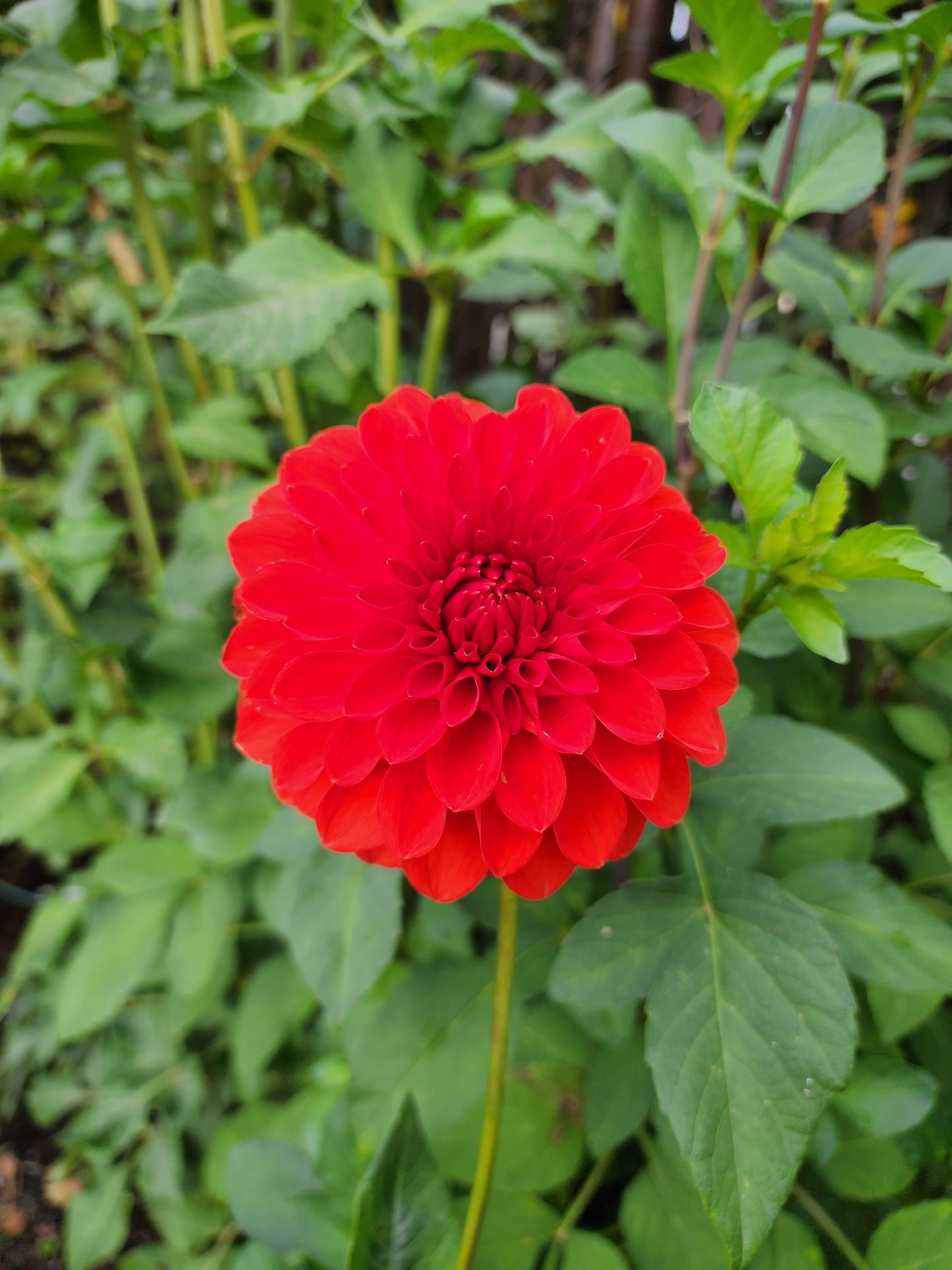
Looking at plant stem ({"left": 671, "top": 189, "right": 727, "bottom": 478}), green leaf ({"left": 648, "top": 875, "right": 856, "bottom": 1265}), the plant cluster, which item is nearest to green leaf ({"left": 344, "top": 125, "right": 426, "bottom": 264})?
the plant cluster

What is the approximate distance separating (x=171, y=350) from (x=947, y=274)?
93 cm

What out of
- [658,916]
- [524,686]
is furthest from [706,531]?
[658,916]

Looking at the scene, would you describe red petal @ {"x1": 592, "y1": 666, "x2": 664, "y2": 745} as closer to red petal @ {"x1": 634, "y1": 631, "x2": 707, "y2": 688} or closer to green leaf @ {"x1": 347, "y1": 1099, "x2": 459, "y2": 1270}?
red petal @ {"x1": 634, "y1": 631, "x2": 707, "y2": 688}

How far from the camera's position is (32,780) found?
81cm

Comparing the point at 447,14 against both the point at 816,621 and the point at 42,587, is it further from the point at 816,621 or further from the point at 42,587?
the point at 42,587

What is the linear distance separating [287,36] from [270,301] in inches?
12.1

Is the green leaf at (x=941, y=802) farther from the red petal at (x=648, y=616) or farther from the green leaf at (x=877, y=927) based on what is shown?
the red petal at (x=648, y=616)

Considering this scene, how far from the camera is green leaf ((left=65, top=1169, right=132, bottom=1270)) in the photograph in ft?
2.73

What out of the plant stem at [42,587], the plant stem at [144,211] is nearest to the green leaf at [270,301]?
the plant stem at [144,211]

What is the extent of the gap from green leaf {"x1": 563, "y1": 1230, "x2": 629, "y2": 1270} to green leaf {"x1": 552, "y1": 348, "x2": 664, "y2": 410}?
1.82 feet

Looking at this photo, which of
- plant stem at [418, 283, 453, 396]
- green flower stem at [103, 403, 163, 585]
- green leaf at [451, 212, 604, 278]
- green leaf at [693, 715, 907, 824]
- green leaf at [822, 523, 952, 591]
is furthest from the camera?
green flower stem at [103, 403, 163, 585]

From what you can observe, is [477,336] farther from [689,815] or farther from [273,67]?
[689,815]

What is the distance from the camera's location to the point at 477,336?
1.19 meters

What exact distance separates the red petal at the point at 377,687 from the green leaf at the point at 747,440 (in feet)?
0.61
